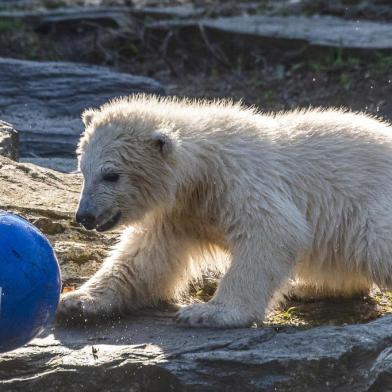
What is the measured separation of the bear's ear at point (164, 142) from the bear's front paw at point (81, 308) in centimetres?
75

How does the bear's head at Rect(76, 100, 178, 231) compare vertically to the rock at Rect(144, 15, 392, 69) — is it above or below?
above

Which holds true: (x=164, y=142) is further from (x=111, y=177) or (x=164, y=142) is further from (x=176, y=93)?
(x=176, y=93)

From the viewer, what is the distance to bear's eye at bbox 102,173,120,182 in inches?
205

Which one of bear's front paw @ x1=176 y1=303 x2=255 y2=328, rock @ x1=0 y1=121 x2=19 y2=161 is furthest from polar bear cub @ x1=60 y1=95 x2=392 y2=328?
rock @ x1=0 y1=121 x2=19 y2=161

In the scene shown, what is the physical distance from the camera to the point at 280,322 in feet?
17.2

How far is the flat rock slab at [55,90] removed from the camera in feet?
29.1

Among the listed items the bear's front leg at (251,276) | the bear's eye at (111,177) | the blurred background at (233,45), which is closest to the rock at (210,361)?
the bear's front leg at (251,276)

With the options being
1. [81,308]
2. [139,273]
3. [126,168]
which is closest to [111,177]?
[126,168]

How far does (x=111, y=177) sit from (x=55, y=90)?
4291 millimetres

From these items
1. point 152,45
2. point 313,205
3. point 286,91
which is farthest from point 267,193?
point 152,45

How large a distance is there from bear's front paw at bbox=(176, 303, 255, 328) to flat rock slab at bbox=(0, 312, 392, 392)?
0.59 feet

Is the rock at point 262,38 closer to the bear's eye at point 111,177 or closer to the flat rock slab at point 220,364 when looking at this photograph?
the bear's eye at point 111,177

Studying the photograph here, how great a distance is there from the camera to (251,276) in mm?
4875

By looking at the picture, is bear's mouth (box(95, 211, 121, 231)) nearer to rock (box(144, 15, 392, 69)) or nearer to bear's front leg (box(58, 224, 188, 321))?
bear's front leg (box(58, 224, 188, 321))
